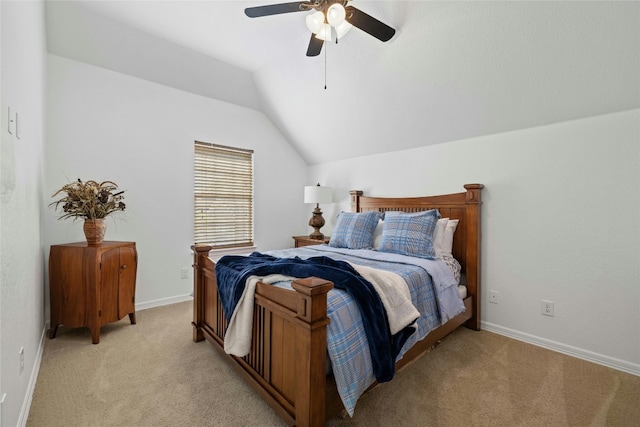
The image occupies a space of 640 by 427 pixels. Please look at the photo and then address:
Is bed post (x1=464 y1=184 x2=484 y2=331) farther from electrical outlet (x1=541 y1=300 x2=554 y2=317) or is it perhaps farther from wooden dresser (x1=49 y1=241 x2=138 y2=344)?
wooden dresser (x1=49 y1=241 x2=138 y2=344)

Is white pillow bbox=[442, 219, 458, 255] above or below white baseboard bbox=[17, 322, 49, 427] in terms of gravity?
above

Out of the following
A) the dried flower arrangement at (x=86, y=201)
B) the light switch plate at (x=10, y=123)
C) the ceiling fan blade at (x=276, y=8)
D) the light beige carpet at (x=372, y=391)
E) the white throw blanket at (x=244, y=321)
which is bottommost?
the light beige carpet at (x=372, y=391)

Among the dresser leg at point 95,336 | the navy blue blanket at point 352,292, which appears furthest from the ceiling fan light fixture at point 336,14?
the dresser leg at point 95,336

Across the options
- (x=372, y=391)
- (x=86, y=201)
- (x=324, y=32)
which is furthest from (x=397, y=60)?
(x=86, y=201)

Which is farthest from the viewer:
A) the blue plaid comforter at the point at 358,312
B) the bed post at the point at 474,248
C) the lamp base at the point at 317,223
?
the lamp base at the point at 317,223

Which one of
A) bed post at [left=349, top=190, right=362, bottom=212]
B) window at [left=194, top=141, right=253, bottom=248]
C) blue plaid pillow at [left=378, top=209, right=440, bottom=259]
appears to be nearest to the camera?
blue plaid pillow at [left=378, top=209, right=440, bottom=259]

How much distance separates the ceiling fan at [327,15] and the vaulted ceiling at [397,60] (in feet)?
1.71

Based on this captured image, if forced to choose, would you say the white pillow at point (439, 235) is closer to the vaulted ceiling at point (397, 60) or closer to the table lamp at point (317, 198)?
the vaulted ceiling at point (397, 60)

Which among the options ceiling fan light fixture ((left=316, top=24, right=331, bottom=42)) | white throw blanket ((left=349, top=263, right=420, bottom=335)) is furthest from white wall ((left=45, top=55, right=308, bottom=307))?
white throw blanket ((left=349, top=263, right=420, bottom=335))

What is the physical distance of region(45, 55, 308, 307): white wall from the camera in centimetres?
285

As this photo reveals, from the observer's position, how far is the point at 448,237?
284 centimetres

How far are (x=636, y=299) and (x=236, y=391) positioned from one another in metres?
2.85

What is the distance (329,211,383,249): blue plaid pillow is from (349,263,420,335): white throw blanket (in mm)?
1242

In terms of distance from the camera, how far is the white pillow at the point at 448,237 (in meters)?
2.82
